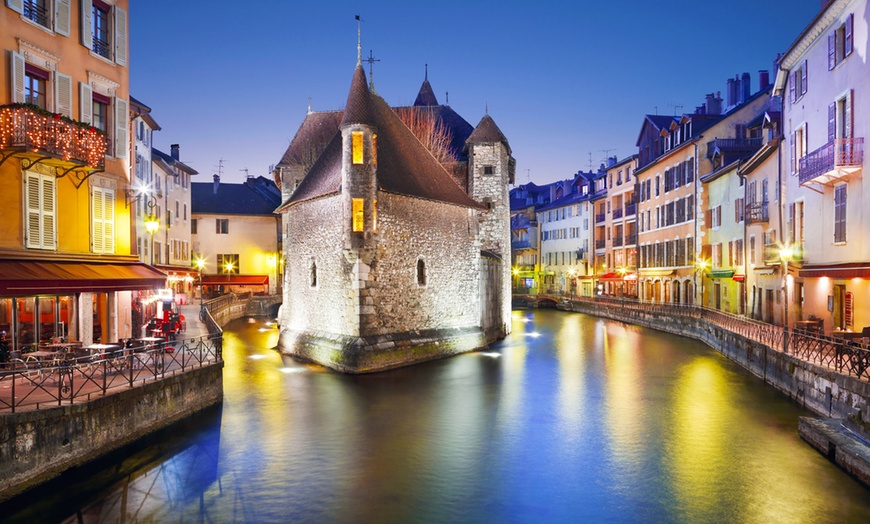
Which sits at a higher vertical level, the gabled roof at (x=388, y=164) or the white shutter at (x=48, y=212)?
the gabled roof at (x=388, y=164)

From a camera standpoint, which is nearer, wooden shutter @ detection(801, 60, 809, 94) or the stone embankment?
the stone embankment

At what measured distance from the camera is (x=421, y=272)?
2597 cm

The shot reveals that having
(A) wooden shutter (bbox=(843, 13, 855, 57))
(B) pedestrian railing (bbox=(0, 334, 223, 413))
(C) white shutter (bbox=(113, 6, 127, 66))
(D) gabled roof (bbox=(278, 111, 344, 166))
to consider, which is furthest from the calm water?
(D) gabled roof (bbox=(278, 111, 344, 166))

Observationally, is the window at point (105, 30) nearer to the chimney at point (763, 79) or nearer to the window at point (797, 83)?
the window at point (797, 83)

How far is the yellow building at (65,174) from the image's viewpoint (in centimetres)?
1413

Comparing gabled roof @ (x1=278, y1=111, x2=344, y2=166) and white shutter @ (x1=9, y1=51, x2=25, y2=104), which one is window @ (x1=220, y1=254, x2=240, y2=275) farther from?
white shutter @ (x1=9, y1=51, x2=25, y2=104)

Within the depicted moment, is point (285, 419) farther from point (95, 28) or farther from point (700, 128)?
point (700, 128)

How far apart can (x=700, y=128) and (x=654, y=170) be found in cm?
764

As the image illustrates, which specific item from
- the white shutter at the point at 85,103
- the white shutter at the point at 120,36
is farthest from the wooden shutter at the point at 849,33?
the white shutter at the point at 85,103

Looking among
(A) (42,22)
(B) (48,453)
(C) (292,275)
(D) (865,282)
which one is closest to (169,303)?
(C) (292,275)

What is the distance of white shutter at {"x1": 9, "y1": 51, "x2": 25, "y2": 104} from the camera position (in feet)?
46.8

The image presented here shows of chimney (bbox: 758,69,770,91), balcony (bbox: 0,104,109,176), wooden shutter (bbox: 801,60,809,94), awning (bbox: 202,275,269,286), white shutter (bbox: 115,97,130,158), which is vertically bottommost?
awning (bbox: 202,275,269,286)

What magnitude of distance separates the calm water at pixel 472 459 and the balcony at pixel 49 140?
257 inches

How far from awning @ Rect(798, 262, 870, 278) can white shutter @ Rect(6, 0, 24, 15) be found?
2073 cm
